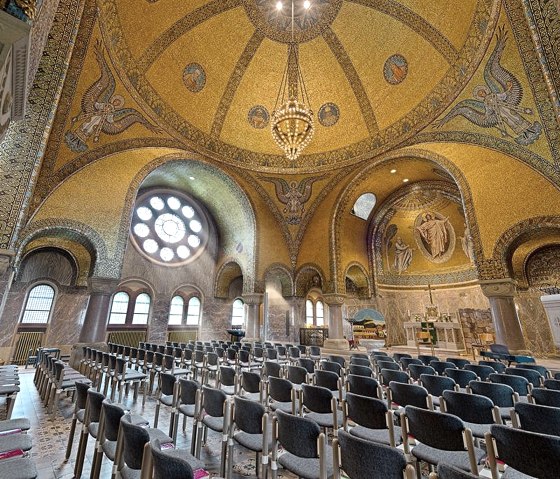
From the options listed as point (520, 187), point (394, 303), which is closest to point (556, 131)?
point (520, 187)

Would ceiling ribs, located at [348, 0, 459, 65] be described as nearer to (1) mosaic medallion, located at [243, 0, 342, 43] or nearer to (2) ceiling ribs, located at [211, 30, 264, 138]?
(1) mosaic medallion, located at [243, 0, 342, 43]

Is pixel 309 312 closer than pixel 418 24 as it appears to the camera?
No

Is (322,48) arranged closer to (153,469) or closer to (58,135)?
(58,135)

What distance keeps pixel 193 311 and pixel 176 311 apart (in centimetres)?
103

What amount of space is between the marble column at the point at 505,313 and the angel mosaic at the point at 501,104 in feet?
15.1

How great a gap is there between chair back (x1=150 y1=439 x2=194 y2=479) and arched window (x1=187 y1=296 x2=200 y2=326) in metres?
15.3

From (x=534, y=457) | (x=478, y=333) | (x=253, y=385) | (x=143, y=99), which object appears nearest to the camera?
(x=534, y=457)

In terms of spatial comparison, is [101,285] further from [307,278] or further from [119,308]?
[307,278]

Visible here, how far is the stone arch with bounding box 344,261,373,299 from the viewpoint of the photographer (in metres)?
15.8

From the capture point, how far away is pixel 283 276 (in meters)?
15.8

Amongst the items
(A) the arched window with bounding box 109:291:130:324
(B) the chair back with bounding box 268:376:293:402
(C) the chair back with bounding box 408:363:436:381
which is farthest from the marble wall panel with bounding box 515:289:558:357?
(A) the arched window with bounding box 109:291:130:324

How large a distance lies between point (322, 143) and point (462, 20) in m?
6.71

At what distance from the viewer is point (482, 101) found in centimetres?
902

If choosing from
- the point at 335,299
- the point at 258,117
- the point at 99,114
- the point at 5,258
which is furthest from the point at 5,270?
the point at 335,299
